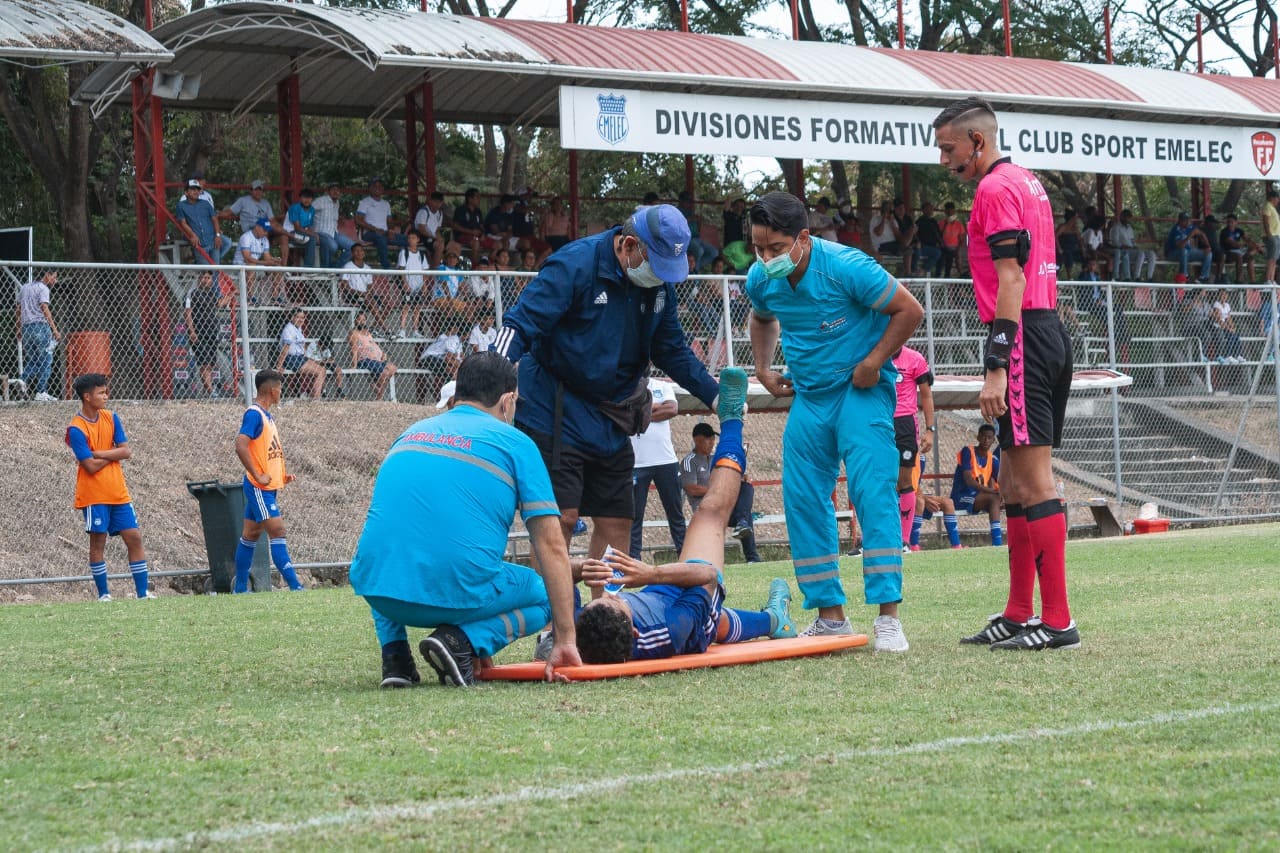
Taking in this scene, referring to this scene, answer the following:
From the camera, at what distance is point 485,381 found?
18.8 ft

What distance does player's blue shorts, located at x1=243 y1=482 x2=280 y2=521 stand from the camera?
13695 millimetres

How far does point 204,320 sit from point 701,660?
10819 millimetres

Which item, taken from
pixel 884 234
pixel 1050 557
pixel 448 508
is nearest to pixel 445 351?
pixel 1050 557

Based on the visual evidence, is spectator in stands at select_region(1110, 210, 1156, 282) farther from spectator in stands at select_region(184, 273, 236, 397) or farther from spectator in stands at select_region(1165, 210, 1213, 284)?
spectator in stands at select_region(184, 273, 236, 397)

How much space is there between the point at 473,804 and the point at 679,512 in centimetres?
1184

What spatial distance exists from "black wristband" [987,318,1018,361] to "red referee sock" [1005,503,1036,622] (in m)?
0.72

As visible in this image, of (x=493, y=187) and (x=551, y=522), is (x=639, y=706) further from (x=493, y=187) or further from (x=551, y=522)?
(x=493, y=187)

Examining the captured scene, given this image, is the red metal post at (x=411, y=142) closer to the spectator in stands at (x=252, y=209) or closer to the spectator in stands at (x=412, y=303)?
the spectator in stands at (x=252, y=209)

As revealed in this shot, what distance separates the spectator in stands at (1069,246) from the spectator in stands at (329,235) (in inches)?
517

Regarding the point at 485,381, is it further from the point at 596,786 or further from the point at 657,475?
the point at 657,475

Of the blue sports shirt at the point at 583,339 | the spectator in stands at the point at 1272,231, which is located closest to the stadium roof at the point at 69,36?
the blue sports shirt at the point at 583,339

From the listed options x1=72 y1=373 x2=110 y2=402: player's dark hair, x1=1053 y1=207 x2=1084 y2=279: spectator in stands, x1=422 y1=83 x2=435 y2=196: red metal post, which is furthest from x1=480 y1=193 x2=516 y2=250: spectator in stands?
x1=1053 y1=207 x2=1084 y2=279: spectator in stands

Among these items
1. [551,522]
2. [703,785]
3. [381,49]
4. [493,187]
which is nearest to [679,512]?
[381,49]

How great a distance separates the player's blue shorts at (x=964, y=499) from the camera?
1878 cm
